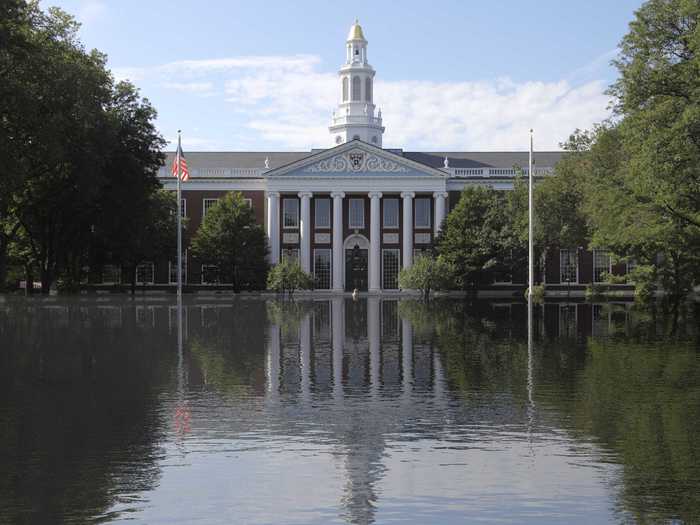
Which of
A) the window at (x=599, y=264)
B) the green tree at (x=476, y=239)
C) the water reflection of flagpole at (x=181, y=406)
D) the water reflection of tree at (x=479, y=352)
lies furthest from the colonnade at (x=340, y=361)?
the window at (x=599, y=264)

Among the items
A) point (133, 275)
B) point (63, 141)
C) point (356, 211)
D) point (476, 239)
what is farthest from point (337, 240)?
point (63, 141)

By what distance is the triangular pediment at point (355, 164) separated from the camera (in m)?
90.9

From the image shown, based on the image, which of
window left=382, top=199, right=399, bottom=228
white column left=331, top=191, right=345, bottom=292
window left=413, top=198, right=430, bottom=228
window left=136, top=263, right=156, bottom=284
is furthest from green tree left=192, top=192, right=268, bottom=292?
window left=413, top=198, right=430, bottom=228

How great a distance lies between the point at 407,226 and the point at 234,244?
17773 millimetres

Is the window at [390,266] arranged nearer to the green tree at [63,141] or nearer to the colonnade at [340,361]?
the green tree at [63,141]

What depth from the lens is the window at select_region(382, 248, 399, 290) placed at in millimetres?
91750

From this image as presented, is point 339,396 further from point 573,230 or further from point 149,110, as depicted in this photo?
point 573,230

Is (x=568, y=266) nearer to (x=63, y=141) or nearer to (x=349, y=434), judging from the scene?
(x=63, y=141)

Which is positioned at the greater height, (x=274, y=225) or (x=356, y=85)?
(x=356, y=85)

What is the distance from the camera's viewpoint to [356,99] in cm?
10131

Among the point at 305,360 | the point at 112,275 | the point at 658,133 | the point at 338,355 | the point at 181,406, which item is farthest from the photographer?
the point at 112,275

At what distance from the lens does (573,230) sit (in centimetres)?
6178

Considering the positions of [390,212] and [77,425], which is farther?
[390,212]

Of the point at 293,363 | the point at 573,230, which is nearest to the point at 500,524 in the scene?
the point at 293,363
